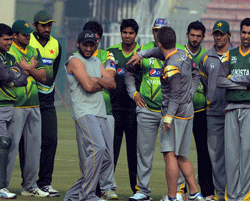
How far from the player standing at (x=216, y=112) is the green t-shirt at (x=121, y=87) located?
992 millimetres

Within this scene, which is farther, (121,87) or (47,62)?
(121,87)

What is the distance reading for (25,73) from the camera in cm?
715

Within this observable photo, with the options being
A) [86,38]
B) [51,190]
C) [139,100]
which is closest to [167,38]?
[86,38]

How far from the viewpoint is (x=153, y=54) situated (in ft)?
23.6

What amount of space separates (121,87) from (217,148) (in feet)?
4.97

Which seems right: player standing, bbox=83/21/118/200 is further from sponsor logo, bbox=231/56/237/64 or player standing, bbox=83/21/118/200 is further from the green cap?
sponsor logo, bbox=231/56/237/64

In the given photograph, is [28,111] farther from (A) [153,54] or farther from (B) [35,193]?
(A) [153,54]

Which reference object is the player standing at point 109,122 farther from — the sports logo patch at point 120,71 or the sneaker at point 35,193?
the sneaker at point 35,193

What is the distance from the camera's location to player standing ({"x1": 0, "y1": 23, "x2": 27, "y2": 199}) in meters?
6.87

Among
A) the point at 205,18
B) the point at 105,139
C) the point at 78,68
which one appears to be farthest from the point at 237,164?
the point at 205,18

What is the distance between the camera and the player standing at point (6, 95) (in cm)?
687

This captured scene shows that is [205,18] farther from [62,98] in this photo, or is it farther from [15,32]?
[15,32]

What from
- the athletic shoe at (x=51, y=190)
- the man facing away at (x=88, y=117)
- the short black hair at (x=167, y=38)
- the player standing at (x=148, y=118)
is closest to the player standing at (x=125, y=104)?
the player standing at (x=148, y=118)

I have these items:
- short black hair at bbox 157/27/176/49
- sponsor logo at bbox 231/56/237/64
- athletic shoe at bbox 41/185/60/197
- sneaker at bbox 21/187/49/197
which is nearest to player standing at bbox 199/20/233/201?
sponsor logo at bbox 231/56/237/64
